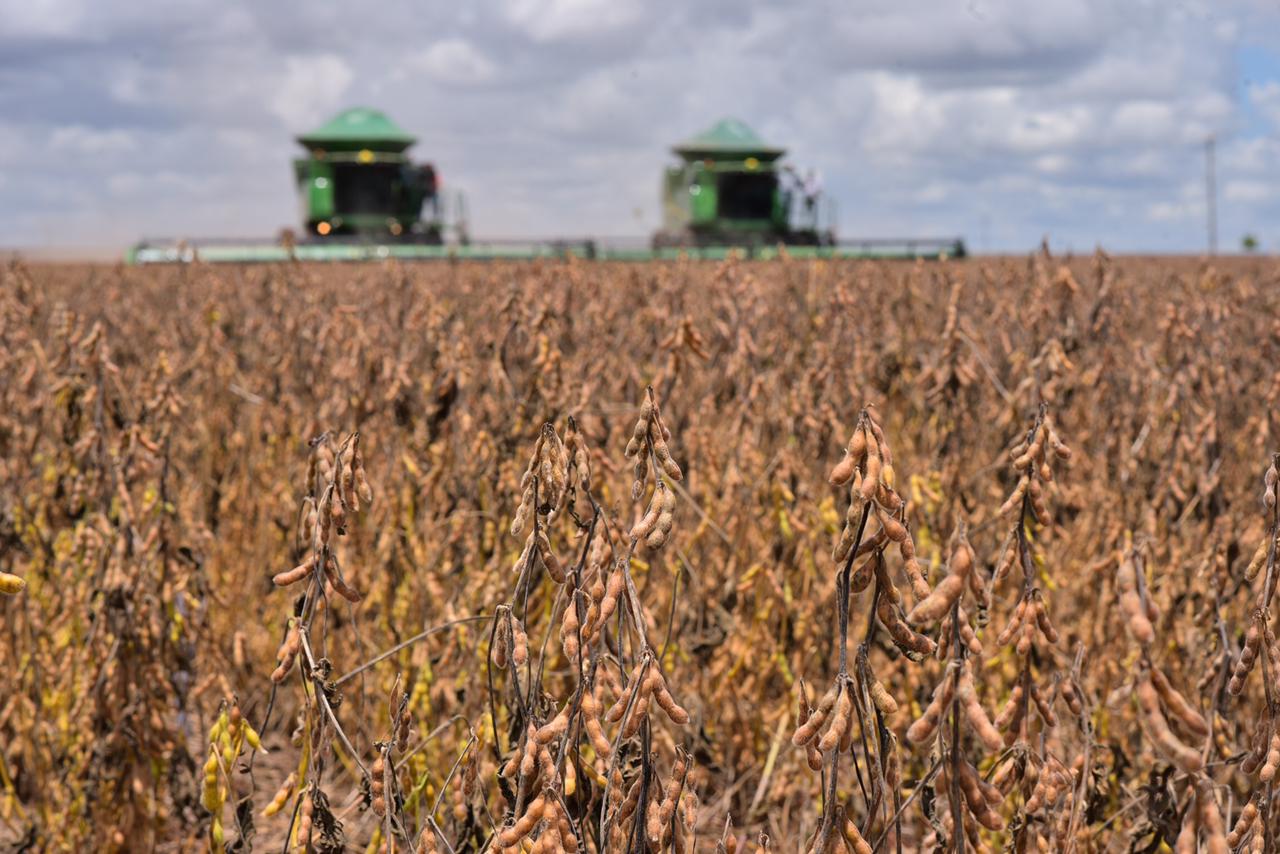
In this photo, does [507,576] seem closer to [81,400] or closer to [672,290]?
[81,400]

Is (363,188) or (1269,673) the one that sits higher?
(363,188)

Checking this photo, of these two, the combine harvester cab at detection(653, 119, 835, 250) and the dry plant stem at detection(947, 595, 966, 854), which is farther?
the combine harvester cab at detection(653, 119, 835, 250)

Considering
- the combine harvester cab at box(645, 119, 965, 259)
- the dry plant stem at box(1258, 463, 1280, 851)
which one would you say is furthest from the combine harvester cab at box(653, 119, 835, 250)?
the dry plant stem at box(1258, 463, 1280, 851)

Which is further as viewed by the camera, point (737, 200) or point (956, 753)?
A: point (737, 200)

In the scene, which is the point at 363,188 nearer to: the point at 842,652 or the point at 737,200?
the point at 737,200

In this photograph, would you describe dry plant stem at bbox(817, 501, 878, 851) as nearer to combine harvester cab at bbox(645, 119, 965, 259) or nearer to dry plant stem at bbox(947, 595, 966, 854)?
dry plant stem at bbox(947, 595, 966, 854)

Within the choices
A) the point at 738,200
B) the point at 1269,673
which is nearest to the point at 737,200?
the point at 738,200

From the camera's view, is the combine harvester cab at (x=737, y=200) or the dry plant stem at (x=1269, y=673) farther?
the combine harvester cab at (x=737, y=200)

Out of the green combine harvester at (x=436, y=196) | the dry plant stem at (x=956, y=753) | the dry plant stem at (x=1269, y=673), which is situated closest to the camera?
the dry plant stem at (x=956, y=753)

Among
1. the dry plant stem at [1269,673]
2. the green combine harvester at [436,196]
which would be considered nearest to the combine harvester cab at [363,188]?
the green combine harvester at [436,196]

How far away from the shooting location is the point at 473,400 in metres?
3.37

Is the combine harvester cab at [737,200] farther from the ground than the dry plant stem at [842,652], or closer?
farther from the ground

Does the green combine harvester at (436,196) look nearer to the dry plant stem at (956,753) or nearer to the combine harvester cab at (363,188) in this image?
the combine harvester cab at (363,188)

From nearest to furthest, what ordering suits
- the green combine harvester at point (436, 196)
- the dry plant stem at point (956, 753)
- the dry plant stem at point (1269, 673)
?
the dry plant stem at point (956, 753), the dry plant stem at point (1269, 673), the green combine harvester at point (436, 196)
